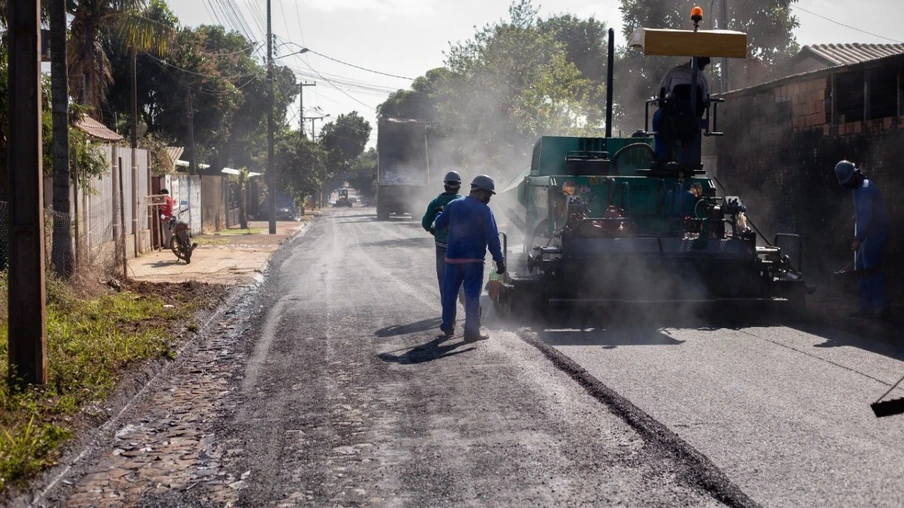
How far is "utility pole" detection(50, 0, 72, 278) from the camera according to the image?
1309cm

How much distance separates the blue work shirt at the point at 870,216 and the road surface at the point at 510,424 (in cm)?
193

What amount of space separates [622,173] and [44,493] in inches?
388

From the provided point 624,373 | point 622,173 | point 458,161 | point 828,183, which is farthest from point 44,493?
point 458,161

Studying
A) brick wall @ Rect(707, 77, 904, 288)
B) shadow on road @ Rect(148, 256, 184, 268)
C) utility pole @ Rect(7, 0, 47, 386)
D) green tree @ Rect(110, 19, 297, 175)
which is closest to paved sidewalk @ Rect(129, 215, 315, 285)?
shadow on road @ Rect(148, 256, 184, 268)

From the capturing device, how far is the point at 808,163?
16.0 m

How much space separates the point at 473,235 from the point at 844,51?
24239 mm

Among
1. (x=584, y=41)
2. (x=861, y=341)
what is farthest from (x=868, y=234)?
(x=584, y=41)

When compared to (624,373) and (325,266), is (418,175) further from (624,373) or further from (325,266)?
(624,373)

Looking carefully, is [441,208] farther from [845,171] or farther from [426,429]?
[426,429]

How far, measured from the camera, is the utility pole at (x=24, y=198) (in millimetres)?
7234

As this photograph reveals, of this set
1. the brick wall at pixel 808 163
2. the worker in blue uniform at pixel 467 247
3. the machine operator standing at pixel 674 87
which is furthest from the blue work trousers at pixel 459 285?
the brick wall at pixel 808 163

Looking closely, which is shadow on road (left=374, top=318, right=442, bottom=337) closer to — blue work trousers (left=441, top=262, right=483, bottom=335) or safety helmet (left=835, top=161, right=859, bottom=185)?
blue work trousers (left=441, top=262, right=483, bottom=335)

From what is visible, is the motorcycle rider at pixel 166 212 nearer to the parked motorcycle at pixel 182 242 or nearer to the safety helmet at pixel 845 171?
the parked motorcycle at pixel 182 242

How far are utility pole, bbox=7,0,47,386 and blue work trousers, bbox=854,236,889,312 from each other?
9266 millimetres
